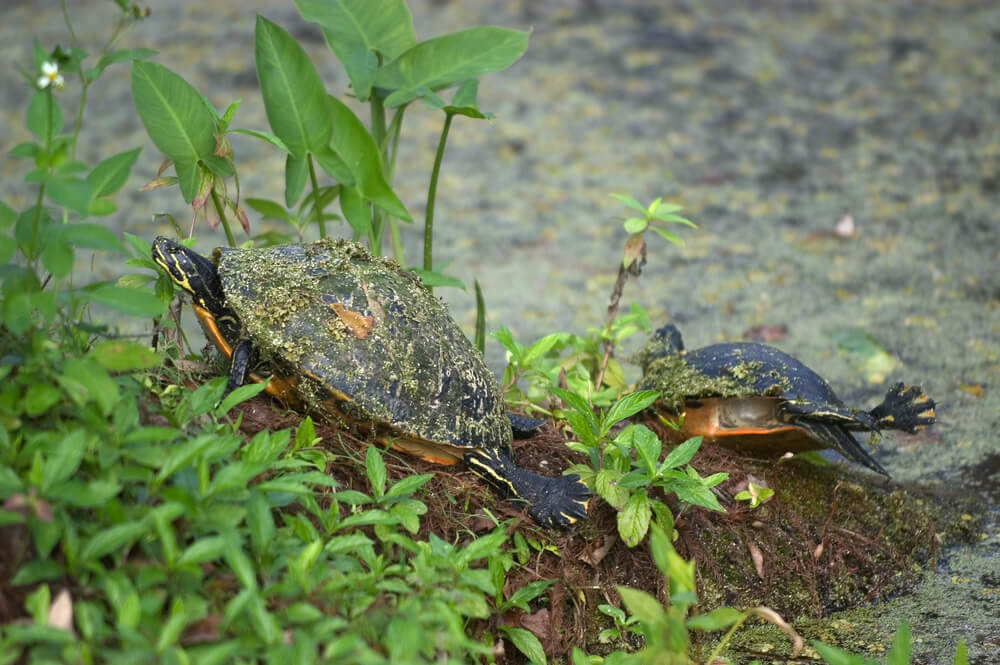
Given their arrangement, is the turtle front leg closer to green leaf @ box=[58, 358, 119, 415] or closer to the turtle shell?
the turtle shell

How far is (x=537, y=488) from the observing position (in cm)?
229

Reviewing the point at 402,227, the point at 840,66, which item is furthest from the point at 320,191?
the point at 840,66

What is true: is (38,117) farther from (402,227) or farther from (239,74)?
(239,74)

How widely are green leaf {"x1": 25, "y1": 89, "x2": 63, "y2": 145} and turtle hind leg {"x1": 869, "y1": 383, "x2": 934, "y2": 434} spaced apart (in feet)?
6.94

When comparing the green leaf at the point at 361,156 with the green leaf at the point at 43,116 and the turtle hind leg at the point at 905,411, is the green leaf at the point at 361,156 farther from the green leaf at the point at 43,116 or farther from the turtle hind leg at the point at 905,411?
the turtle hind leg at the point at 905,411

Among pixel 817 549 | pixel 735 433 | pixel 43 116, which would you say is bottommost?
pixel 817 549

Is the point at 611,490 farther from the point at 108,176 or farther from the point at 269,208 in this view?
the point at 269,208

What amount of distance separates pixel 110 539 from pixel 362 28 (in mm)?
1889

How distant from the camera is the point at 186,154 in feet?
8.38

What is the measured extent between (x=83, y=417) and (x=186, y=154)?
1.08 meters

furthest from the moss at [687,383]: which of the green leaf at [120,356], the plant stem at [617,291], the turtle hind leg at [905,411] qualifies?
the green leaf at [120,356]

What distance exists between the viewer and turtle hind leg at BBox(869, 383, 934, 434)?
261cm

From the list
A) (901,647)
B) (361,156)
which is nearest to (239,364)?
(361,156)

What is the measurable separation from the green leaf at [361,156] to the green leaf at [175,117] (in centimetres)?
37
